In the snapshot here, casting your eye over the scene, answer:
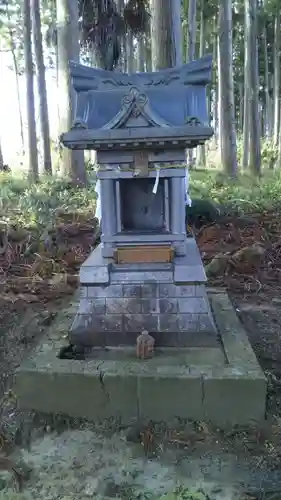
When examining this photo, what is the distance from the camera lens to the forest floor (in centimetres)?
341

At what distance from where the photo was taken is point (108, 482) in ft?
11.2

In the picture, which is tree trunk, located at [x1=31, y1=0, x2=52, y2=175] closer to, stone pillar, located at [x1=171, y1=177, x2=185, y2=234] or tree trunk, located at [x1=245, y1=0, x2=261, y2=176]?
tree trunk, located at [x1=245, y1=0, x2=261, y2=176]

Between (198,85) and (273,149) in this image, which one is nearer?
(198,85)

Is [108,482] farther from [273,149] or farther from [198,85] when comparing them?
[273,149]

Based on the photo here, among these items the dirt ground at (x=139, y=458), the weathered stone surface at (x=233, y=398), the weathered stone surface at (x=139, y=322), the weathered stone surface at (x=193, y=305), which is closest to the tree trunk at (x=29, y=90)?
the weathered stone surface at (x=139, y=322)

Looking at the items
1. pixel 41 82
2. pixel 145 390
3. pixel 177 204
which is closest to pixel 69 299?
pixel 177 204

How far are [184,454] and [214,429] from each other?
0.43m

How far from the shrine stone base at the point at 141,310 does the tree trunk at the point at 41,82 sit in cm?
1008

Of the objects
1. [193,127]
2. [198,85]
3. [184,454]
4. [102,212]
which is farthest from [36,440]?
[198,85]

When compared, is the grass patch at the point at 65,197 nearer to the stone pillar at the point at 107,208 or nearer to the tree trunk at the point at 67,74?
the tree trunk at the point at 67,74

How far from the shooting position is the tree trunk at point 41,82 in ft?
47.6

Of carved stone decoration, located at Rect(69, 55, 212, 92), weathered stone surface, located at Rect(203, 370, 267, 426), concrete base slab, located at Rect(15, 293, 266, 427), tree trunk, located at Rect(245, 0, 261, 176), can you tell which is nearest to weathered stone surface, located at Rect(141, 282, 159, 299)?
concrete base slab, located at Rect(15, 293, 266, 427)

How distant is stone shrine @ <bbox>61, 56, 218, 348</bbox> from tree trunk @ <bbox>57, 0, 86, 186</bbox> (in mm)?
5779

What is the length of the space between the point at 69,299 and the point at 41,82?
34.8ft
